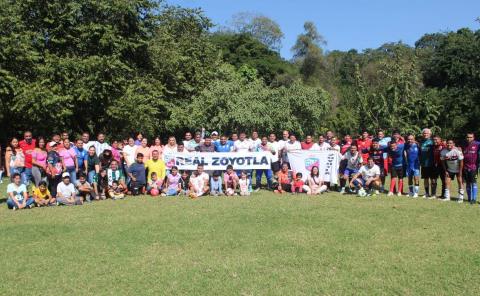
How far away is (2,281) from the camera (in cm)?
606

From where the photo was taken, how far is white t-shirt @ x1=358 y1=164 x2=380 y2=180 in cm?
1393

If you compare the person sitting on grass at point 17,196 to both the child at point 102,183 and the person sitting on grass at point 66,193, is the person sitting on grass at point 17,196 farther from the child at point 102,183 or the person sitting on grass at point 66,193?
the child at point 102,183

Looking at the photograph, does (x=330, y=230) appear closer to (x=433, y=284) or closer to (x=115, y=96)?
(x=433, y=284)

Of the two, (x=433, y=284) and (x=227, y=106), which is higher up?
(x=227, y=106)

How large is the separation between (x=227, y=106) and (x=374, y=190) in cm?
1872

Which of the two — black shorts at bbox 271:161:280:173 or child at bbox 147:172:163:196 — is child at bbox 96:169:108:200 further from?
black shorts at bbox 271:161:280:173

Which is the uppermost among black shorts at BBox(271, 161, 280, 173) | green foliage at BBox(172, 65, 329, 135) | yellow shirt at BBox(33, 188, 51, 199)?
green foliage at BBox(172, 65, 329, 135)

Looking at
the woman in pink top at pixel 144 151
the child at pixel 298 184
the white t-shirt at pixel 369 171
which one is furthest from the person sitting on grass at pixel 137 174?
the white t-shirt at pixel 369 171

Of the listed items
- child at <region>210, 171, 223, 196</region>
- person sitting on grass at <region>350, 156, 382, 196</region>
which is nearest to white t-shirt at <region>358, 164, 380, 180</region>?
person sitting on grass at <region>350, 156, 382, 196</region>

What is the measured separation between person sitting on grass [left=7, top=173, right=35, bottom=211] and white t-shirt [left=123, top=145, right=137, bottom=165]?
3.32 m

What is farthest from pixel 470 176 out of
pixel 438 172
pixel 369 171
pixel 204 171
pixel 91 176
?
pixel 91 176

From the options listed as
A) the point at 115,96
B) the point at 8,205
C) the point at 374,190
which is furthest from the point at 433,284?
the point at 115,96

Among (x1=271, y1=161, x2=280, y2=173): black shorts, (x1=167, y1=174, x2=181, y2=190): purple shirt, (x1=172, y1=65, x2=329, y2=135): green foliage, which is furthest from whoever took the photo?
(x1=172, y1=65, x2=329, y2=135): green foliage

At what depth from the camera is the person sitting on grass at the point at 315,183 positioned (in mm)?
14492
